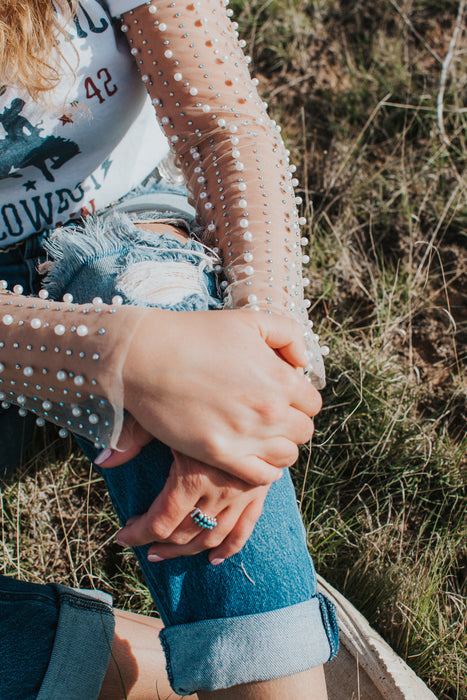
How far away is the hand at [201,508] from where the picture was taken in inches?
33.3

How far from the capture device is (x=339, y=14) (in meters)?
2.05

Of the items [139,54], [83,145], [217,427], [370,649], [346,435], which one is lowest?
[370,649]

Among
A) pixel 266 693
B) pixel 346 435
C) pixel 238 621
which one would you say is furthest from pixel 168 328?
pixel 346 435

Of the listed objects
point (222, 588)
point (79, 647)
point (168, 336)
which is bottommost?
point (79, 647)

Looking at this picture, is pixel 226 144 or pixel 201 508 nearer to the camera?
pixel 201 508

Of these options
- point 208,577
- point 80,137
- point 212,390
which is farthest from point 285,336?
point 80,137

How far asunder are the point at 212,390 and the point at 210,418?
0.04 m

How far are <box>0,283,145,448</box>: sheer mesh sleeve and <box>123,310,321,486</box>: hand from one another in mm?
28

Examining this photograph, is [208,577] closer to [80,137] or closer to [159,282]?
[159,282]

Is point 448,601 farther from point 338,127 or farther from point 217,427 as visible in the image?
point 338,127

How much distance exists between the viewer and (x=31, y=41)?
945 mm

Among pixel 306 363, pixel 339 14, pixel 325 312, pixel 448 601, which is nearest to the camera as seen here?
A: pixel 306 363

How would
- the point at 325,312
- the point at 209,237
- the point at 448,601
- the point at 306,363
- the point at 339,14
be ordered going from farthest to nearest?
the point at 339,14
the point at 325,312
the point at 448,601
the point at 209,237
the point at 306,363

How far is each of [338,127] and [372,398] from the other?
3.22ft
